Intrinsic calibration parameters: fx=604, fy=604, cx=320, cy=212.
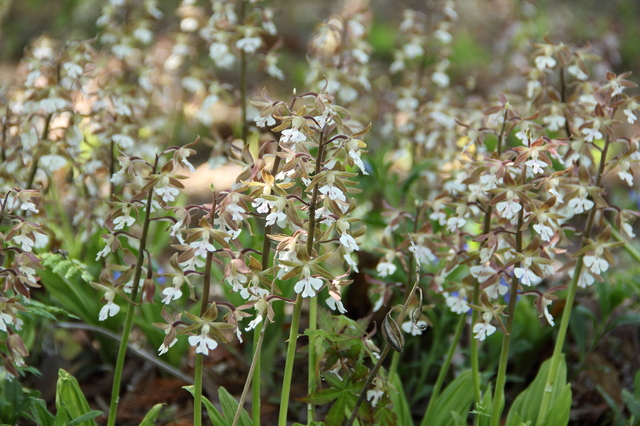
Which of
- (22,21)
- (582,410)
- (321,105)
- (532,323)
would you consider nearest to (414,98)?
(532,323)

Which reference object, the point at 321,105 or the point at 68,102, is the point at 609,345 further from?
the point at 68,102

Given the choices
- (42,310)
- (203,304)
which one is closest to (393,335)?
(203,304)

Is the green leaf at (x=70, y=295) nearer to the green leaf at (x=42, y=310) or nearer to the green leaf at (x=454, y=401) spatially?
the green leaf at (x=42, y=310)

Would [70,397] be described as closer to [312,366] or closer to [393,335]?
[312,366]

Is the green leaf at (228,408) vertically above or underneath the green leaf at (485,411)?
above

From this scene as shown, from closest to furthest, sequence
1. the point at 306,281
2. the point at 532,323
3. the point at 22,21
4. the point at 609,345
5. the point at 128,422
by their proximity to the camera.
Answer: the point at 306,281, the point at 128,422, the point at 532,323, the point at 609,345, the point at 22,21

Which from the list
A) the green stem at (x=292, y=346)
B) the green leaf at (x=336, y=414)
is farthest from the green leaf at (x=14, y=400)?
the green leaf at (x=336, y=414)
